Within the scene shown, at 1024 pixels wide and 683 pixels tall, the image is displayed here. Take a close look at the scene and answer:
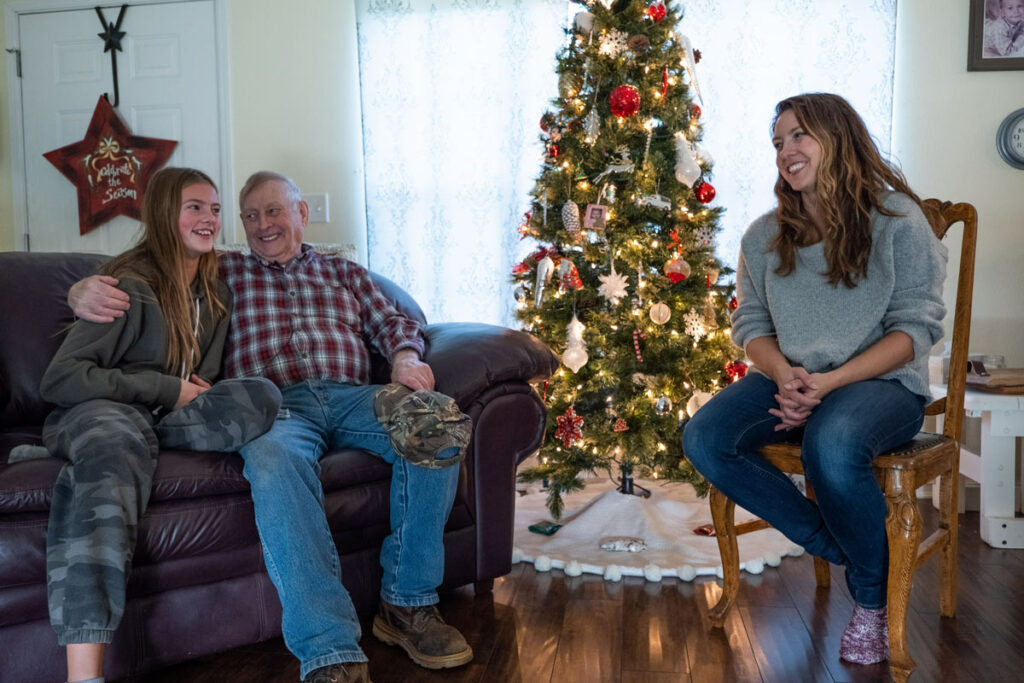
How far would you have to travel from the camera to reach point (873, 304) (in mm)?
1728

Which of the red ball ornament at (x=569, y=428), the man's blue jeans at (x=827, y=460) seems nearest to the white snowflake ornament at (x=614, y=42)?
the red ball ornament at (x=569, y=428)

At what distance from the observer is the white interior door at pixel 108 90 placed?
368cm

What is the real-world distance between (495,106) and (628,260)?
1.22 m

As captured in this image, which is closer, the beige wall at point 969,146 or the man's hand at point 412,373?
the man's hand at point 412,373

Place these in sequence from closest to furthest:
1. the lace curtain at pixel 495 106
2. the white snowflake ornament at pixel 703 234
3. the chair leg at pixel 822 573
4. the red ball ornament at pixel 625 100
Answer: the chair leg at pixel 822 573, the red ball ornament at pixel 625 100, the white snowflake ornament at pixel 703 234, the lace curtain at pixel 495 106

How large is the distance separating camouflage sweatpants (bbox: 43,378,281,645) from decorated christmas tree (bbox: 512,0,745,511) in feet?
3.83

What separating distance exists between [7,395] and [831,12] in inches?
121

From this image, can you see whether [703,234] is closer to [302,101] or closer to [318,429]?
[318,429]

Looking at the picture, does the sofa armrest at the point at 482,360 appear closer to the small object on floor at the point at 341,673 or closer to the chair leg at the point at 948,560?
the small object on floor at the point at 341,673

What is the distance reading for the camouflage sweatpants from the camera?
1362 millimetres

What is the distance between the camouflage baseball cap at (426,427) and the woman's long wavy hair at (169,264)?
0.48m

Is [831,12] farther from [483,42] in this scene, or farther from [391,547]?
[391,547]

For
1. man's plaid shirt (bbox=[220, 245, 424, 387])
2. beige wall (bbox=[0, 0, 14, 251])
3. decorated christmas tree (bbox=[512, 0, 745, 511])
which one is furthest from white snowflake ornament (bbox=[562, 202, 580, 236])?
beige wall (bbox=[0, 0, 14, 251])

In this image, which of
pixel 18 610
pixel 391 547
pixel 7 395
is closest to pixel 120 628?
pixel 18 610
